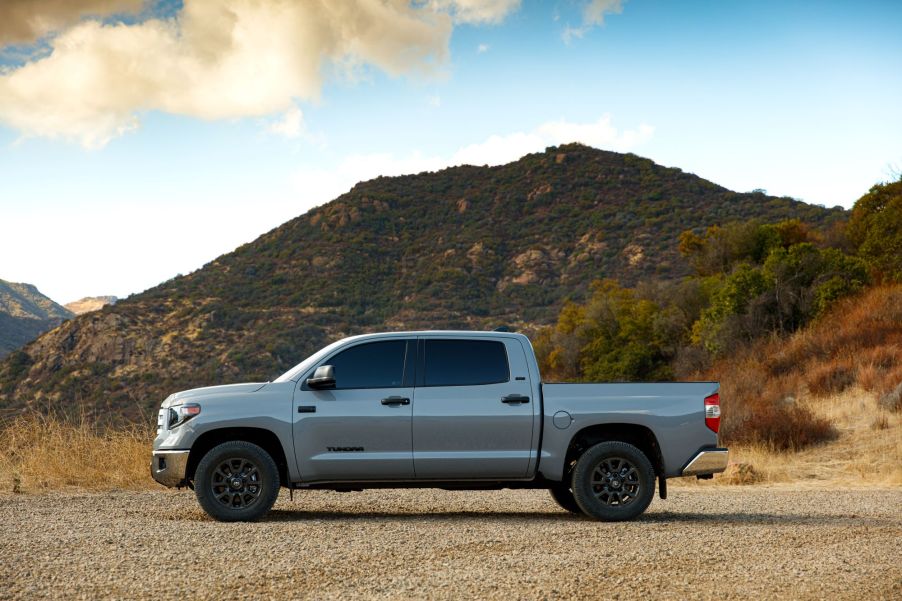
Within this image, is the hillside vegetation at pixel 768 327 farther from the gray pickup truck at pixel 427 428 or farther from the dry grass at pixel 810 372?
the gray pickup truck at pixel 427 428

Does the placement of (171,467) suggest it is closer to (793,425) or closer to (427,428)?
(427,428)

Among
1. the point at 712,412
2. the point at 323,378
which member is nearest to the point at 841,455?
the point at 712,412

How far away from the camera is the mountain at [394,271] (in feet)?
207

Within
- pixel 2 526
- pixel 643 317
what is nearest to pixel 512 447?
pixel 2 526

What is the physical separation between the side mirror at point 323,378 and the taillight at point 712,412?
13.1ft

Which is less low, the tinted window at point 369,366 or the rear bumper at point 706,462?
the tinted window at point 369,366

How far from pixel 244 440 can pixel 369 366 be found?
152 centimetres

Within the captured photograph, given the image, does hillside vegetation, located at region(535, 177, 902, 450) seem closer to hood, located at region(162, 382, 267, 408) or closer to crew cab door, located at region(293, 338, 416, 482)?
crew cab door, located at region(293, 338, 416, 482)

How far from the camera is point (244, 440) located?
35.7 ft

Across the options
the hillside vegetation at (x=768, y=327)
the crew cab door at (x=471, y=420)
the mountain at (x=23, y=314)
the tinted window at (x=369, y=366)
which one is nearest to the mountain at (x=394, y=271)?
the hillside vegetation at (x=768, y=327)

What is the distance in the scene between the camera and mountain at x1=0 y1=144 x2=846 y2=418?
63062mm

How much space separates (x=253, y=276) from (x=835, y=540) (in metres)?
71.5

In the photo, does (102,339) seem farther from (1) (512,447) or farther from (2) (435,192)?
(1) (512,447)

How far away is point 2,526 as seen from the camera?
33.6ft
